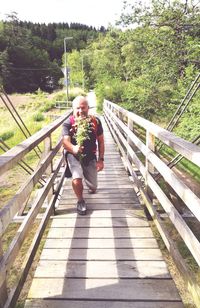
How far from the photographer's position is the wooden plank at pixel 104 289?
2695mm

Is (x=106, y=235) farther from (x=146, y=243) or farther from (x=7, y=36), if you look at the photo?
(x=7, y=36)

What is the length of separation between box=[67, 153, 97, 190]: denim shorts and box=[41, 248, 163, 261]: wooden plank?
3.67 feet

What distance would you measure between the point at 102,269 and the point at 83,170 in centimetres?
187

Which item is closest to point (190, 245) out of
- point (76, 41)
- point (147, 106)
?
point (147, 106)

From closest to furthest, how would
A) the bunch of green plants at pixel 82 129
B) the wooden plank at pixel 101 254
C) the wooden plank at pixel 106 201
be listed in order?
1. the wooden plank at pixel 101 254
2. the bunch of green plants at pixel 82 129
3. the wooden plank at pixel 106 201

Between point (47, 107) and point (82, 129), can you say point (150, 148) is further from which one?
point (47, 107)

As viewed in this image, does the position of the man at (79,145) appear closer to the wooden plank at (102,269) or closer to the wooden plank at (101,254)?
the wooden plank at (101,254)

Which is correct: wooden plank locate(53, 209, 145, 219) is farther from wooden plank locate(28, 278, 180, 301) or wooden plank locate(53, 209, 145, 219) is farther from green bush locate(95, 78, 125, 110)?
green bush locate(95, 78, 125, 110)

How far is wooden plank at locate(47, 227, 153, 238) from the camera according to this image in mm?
3723

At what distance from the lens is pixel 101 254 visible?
332 cm

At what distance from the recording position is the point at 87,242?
11.7ft

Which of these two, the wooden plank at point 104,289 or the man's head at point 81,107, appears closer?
the wooden plank at point 104,289

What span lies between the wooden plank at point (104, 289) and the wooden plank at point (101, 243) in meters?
0.59

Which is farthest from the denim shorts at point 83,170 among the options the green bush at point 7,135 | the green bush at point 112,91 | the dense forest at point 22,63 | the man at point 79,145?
the dense forest at point 22,63
